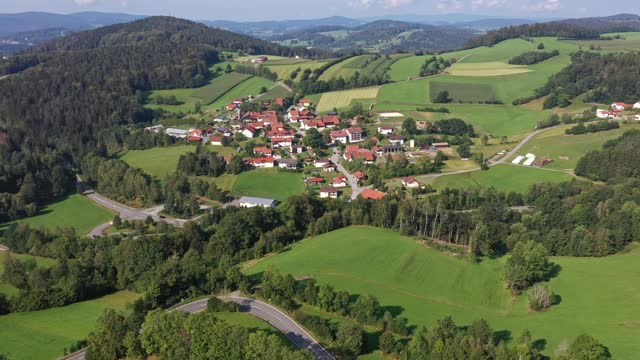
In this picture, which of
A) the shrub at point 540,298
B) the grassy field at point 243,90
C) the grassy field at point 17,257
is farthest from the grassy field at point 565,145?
the grassy field at point 243,90

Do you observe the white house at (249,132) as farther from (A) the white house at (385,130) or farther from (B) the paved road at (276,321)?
(B) the paved road at (276,321)

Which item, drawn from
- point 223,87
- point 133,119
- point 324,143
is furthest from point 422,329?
point 223,87

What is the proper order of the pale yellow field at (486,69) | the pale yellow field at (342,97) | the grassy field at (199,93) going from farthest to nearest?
the pale yellow field at (486,69) < the grassy field at (199,93) < the pale yellow field at (342,97)

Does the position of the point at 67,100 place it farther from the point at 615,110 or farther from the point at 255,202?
the point at 615,110

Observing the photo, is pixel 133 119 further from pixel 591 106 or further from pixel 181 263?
pixel 591 106

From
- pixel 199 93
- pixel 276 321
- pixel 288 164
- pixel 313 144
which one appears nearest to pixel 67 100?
pixel 199 93

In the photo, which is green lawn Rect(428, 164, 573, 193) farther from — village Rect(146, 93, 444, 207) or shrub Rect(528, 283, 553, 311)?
shrub Rect(528, 283, 553, 311)

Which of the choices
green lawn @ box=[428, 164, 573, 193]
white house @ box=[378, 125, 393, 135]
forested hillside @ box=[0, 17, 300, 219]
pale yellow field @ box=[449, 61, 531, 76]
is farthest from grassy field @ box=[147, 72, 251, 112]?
green lawn @ box=[428, 164, 573, 193]
